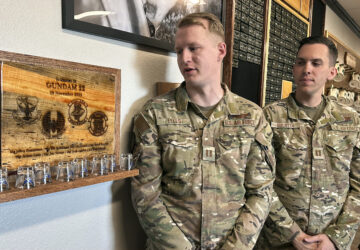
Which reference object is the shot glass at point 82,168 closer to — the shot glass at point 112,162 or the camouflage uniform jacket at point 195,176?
the shot glass at point 112,162

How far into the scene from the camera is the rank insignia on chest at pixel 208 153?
114 cm

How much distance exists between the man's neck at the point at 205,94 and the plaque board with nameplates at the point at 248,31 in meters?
0.65

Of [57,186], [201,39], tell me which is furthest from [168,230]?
[201,39]

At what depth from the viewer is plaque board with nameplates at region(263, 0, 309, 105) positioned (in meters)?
2.25

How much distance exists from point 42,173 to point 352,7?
168 inches

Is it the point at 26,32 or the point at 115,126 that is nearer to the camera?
the point at 26,32

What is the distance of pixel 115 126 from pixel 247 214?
2.21 ft

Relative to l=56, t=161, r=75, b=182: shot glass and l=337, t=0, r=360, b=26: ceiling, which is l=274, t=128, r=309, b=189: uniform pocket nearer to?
l=56, t=161, r=75, b=182: shot glass

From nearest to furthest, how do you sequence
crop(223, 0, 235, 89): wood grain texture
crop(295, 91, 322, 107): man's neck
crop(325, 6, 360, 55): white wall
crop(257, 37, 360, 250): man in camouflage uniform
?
crop(257, 37, 360, 250): man in camouflage uniform → crop(295, 91, 322, 107): man's neck → crop(223, 0, 235, 89): wood grain texture → crop(325, 6, 360, 55): white wall

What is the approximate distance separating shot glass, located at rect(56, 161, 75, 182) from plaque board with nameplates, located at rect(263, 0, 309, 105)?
5.68 feet

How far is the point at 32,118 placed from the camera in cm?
86

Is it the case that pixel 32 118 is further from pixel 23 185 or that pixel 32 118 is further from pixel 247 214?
pixel 247 214

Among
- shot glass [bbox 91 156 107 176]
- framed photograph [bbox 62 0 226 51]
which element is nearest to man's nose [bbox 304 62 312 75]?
framed photograph [bbox 62 0 226 51]

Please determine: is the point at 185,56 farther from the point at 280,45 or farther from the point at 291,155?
the point at 280,45
